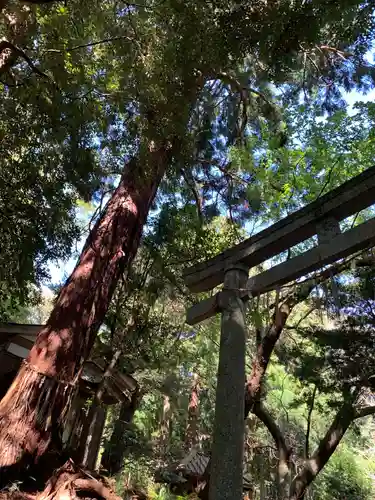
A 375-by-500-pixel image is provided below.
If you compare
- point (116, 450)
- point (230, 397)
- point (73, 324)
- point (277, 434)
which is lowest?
point (116, 450)

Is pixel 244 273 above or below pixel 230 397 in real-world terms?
above

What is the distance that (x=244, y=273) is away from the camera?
4078 mm

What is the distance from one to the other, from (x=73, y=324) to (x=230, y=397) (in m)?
1.52

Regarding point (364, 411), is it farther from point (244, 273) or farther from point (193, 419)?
point (193, 419)

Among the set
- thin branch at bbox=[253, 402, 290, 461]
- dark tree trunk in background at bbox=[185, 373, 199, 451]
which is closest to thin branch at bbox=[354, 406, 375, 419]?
thin branch at bbox=[253, 402, 290, 461]

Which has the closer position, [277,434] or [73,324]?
[73,324]

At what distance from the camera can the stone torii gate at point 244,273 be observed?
10.6 ft

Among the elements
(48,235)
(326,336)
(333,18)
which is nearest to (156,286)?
(48,235)

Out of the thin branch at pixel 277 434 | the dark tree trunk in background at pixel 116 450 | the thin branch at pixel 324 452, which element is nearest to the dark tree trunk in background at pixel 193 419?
the dark tree trunk in background at pixel 116 450

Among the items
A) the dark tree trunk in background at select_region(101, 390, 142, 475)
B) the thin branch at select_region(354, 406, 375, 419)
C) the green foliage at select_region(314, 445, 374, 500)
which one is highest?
the thin branch at select_region(354, 406, 375, 419)

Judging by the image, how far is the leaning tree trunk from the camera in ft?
9.80

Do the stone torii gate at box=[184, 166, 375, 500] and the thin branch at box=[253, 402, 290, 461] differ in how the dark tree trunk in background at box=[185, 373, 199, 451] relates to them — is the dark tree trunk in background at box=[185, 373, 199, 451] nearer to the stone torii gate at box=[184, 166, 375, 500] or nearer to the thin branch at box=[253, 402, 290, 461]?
the thin branch at box=[253, 402, 290, 461]

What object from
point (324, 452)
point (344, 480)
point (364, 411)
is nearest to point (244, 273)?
point (364, 411)

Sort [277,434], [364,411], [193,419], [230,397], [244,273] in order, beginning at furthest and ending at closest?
1. [193,419]
2. [277,434]
3. [364,411]
4. [244,273]
5. [230,397]
